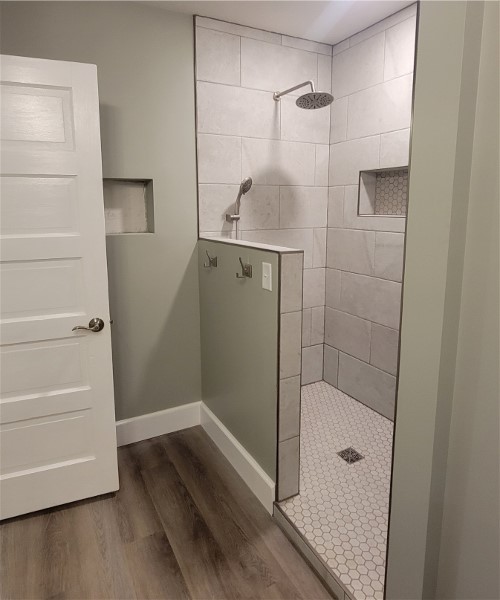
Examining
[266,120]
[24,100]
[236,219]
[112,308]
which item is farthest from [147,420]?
[266,120]

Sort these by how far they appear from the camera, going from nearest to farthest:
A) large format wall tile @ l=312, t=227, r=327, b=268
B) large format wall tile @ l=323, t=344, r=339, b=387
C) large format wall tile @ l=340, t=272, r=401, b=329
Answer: large format wall tile @ l=340, t=272, r=401, b=329 < large format wall tile @ l=312, t=227, r=327, b=268 < large format wall tile @ l=323, t=344, r=339, b=387

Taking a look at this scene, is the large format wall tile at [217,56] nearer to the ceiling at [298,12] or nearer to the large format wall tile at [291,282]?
the ceiling at [298,12]

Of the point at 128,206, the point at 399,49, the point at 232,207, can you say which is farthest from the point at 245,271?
the point at 399,49

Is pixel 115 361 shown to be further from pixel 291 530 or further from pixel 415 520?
pixel 415 520

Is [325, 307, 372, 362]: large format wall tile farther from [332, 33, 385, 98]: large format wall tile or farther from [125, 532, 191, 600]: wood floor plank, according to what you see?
[125, 532, 191, 600]: wood floor plank

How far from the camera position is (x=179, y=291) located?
2678 mm

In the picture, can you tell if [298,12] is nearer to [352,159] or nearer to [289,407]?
[352,159]

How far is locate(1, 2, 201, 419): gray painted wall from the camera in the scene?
2164 millimetres

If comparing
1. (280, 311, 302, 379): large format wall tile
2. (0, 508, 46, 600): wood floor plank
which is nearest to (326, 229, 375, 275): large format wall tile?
(280, 311, 302, 379): large format wall tile

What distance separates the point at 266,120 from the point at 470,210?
2186 millimetres

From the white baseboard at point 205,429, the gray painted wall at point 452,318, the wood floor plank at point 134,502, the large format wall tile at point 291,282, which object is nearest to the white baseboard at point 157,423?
the white baseboard at point 205,429

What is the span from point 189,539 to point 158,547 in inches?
5.5

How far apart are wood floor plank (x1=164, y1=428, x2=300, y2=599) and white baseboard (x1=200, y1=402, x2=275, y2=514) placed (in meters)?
0.12

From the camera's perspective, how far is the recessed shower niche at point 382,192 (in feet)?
8.97
